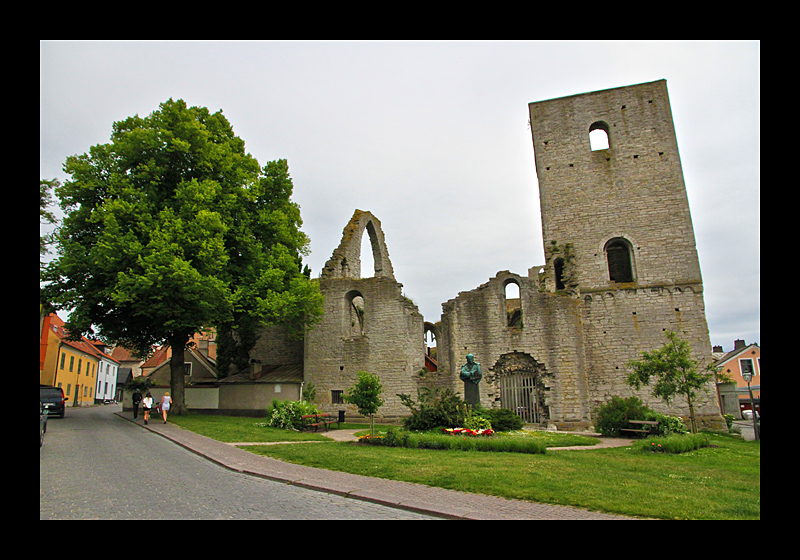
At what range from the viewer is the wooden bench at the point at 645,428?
15.4m

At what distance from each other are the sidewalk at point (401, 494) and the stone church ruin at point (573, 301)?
13654 mm

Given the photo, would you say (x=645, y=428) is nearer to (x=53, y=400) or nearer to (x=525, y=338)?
(x=525, y=338)

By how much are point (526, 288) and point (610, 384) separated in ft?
19.0

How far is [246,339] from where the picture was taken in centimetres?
2936

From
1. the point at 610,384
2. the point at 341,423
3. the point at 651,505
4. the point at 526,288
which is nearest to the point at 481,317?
the point at 526,288

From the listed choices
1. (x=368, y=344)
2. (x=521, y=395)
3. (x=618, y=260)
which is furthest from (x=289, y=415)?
(x=618, y=260)

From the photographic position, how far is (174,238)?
19109 mm

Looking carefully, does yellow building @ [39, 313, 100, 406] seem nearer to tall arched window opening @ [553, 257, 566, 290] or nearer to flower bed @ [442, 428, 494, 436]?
flower bed @ [442, 428, 494, 436]

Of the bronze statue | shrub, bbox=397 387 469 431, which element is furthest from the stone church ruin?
shrub, bbox=397 387 469 431

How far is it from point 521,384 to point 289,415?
10.8 m

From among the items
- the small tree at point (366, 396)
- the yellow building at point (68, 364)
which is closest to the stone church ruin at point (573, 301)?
the small tree at point (366, 396)

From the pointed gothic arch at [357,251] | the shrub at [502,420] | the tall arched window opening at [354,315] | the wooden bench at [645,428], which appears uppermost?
the pointed gothic arch at [357,251]

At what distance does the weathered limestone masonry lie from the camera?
23.8 metres

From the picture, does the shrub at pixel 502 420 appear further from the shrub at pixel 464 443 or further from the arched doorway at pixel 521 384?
the arched doorway at pixel 521 384
